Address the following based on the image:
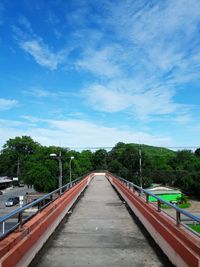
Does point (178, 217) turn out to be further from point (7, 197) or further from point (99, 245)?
point (7, 197)

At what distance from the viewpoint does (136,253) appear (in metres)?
7.14

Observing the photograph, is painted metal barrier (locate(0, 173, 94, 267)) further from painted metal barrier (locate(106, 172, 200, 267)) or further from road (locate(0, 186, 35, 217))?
road (locate(0, 186, 35, 217))

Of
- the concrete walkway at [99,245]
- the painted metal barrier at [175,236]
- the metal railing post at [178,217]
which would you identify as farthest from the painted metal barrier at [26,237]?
the metal railing post at [178,217]

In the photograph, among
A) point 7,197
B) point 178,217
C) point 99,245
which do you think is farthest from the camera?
point 7,197

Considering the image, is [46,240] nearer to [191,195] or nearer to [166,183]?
[191,195]

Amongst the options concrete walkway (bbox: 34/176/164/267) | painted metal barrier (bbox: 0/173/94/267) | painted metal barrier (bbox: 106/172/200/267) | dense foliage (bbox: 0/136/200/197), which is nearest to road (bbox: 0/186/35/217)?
dense foliage (bbox: 0/136/200/197)

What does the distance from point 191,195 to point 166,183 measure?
24.2 m

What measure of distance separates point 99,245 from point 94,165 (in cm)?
13144

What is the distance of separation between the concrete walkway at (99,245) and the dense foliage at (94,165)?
52052 mm

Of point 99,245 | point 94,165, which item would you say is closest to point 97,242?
point 99,245

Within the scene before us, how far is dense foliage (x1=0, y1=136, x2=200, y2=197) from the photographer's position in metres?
63.8

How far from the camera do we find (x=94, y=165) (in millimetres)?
138750

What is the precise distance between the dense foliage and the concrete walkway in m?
52.1

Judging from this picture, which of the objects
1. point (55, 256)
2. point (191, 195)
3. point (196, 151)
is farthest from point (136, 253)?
point (196, 151)
